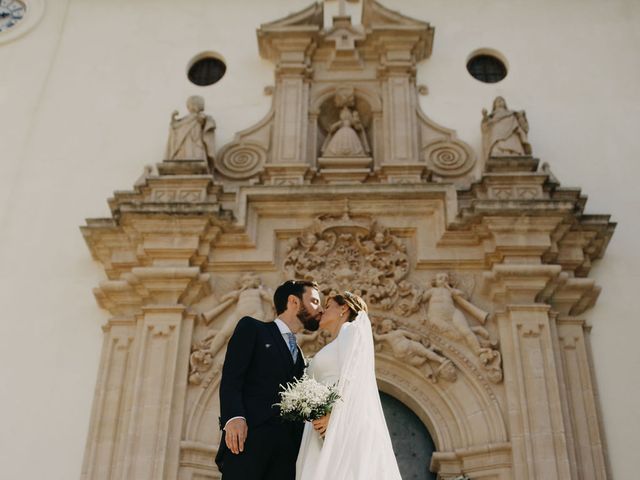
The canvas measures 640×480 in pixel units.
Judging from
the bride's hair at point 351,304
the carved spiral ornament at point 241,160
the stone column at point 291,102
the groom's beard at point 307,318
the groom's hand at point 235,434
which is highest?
the stone column at point 291,102

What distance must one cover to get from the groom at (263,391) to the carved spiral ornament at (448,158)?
16.0 ft

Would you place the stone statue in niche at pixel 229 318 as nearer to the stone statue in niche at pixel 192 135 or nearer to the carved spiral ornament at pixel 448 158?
the stone statue in niche at pixel 192 135

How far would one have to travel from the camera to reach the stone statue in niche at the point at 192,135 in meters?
10.0

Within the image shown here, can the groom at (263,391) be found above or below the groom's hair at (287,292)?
below

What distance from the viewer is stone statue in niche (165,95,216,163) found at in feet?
33.0

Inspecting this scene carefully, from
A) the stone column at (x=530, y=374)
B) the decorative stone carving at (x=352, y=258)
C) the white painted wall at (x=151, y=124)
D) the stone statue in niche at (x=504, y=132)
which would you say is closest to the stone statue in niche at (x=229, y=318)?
the decorative stone carving at (x=352, y=258)

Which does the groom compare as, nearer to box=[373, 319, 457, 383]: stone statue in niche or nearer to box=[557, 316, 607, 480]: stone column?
box=[373, 319, 457, 383]: stone statue in niche

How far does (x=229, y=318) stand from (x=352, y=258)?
142 centimetres

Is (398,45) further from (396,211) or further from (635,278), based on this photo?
(635,278)

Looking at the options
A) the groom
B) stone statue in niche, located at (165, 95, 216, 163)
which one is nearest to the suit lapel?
the groom

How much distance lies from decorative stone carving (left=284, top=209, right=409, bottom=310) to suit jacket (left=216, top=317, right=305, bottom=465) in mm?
3714

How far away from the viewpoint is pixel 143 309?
902cm

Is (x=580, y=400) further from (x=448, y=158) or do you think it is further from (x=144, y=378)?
(x=144, y=378)

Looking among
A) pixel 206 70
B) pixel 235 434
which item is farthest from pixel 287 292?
pixel 206 70
